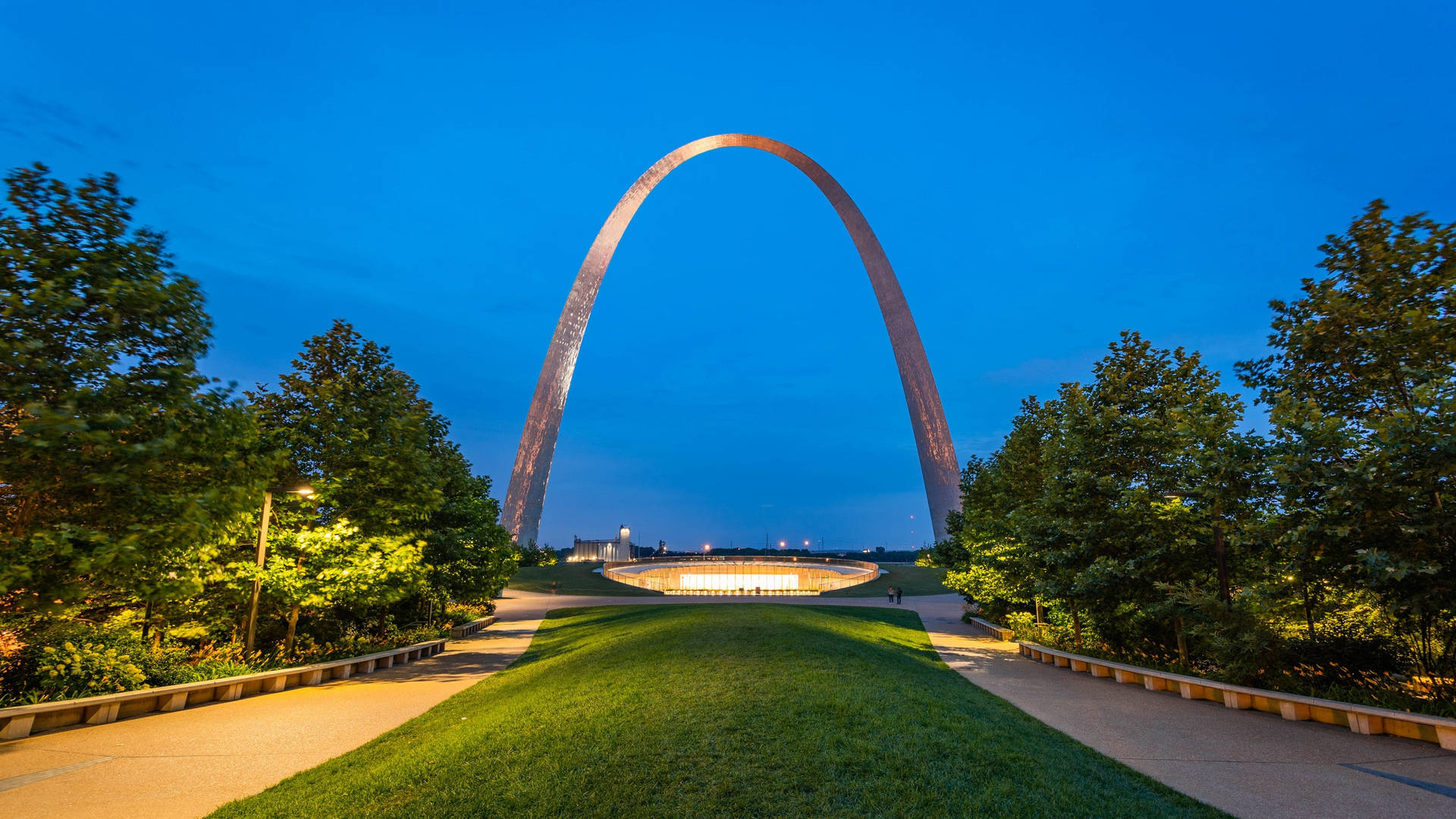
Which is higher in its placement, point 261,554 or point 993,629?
point 261,554

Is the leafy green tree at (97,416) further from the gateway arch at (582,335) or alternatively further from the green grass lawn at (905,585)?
the green grass lawn at (905,585)

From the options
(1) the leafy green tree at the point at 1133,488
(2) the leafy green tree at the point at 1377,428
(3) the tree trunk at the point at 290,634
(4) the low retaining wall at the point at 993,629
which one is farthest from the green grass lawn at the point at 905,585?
(3) the tree trunk at the point at 290,634

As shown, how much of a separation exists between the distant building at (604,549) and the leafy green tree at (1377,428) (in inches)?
2704

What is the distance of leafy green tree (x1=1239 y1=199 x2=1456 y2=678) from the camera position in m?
8.49

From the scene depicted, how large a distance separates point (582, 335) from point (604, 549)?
1790 inches

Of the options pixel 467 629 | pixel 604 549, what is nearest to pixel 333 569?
pixel 467 629

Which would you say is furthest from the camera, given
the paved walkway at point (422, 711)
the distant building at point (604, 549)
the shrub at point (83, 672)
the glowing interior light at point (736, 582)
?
the distant building at point (604, 549)

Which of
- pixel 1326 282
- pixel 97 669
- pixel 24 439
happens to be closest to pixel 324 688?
pixel 97 669

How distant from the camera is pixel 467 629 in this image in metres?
23.8

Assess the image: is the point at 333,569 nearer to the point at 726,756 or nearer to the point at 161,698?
the point at 161,698

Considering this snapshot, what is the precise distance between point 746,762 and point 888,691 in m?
4.12

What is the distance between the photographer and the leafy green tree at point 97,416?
316 inches

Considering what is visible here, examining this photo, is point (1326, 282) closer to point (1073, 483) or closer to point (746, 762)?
point (1073, 483)

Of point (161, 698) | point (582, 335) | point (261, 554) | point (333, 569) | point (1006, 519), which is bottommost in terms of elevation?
point (161, 698)
